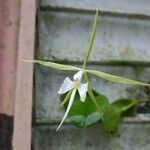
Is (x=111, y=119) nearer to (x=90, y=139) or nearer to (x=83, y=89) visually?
(x=90, y=139)

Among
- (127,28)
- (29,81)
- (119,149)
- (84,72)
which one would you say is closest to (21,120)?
(29,81)

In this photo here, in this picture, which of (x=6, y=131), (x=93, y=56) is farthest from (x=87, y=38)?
(x=6, y=131)

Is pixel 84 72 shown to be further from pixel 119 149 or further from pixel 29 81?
pixel 119 149

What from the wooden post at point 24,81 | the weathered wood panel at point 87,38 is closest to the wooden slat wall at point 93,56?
the weathered wood panel at point 87,38

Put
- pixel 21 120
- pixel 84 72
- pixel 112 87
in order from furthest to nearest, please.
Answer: pixel 112 87
pixel 21 120
pixel 84 72

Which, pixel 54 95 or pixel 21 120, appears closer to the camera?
pixel 21 120

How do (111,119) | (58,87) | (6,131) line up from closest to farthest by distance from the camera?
(6,131), (111,119), (58,87)

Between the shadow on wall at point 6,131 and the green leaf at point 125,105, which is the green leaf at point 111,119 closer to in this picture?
the green leaf at point 125,105
